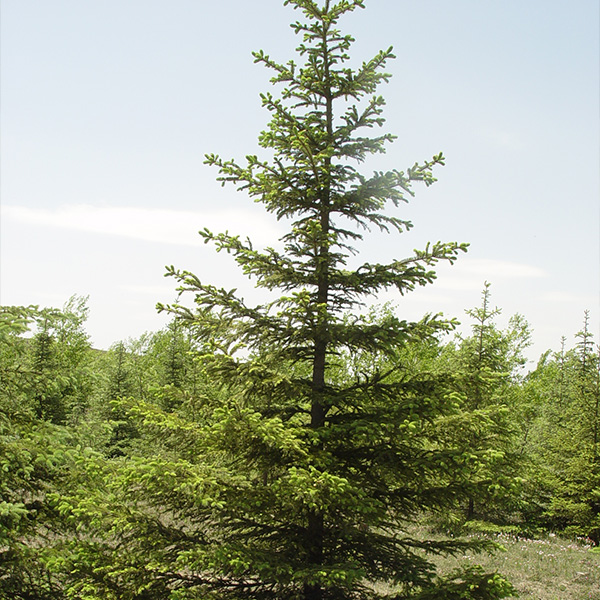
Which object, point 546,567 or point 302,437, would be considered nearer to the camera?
point 302,437

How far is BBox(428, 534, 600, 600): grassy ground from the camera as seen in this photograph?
1413cm

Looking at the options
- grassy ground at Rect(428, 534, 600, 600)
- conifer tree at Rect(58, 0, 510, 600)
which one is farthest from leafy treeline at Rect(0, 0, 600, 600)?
grassy ground at Rect(428, 534, 600, 600)

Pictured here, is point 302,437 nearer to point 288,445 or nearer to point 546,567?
point 288,445

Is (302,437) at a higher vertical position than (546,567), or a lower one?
higher

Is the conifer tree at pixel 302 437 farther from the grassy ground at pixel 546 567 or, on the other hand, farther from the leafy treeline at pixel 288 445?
the grassy ground at pixel 546 567

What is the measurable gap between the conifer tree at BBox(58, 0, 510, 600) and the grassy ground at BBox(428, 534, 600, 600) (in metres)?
9.30

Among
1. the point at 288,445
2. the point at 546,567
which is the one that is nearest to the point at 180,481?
the point at 288,445

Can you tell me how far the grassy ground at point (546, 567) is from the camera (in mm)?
14134

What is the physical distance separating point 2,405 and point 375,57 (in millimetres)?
7866

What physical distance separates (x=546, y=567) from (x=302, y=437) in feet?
45.2

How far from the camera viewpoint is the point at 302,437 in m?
7.41

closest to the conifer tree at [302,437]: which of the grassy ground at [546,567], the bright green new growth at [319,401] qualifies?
the bright green new growth at [319,401]

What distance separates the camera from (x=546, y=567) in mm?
16359

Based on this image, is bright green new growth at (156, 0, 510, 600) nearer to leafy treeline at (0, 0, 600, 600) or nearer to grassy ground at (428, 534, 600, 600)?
leafy treeline at (0, 0, 600, 600)
